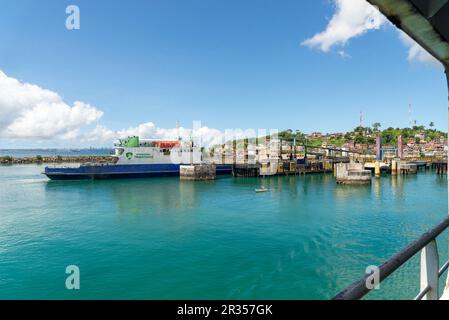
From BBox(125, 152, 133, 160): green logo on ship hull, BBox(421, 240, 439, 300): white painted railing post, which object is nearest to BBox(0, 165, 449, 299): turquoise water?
BBox(421, 240, 439, 300): white painted railing post

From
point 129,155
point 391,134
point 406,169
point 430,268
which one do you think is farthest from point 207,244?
point 391,134

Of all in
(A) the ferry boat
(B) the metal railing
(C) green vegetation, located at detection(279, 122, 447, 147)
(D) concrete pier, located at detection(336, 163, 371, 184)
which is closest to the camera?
(B) the metal railing

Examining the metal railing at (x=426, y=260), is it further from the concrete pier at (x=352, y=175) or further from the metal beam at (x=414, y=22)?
the concrete pier at (x=352, y=175)

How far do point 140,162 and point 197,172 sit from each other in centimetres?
1142

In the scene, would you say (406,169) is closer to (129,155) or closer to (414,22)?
(129,155)

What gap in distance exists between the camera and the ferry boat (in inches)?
2010

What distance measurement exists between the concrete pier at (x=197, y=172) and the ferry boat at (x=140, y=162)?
12.7 ft

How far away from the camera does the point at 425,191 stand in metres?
38.9

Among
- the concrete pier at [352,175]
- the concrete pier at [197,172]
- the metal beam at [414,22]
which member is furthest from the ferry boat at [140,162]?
the metal beam at [414,22]

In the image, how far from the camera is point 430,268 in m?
2.17

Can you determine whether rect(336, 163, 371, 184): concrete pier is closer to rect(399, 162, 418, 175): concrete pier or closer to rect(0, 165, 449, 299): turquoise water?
rect(0, 165, 449, 299): turquoise water

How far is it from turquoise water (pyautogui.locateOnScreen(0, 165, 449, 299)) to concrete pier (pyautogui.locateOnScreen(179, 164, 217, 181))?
2020 centimetres
